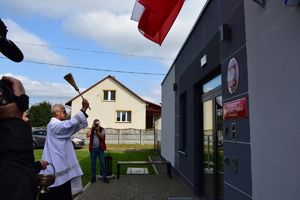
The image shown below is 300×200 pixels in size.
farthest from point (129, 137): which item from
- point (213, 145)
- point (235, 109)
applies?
point (235, 109)

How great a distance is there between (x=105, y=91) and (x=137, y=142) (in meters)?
8.12

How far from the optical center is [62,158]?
3.62 meters

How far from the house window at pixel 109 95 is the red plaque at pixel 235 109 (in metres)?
24.4

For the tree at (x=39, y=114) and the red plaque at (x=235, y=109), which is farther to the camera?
the tree at (x=39, y=114)

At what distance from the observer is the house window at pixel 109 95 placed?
28.0 meters

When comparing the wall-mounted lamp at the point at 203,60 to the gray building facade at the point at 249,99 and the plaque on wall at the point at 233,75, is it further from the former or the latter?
the plaque on wall at the point at 233,75

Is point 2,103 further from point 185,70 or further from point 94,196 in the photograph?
point 185,70

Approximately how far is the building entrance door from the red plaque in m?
0.83

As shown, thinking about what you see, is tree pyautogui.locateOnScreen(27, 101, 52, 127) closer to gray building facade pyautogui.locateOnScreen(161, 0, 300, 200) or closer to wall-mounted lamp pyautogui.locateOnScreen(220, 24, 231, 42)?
gray building facade pyautogui.locateOnScreen(161, 0, 300, 200)

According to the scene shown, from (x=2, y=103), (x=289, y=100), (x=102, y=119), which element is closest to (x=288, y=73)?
(x=289, y=100)

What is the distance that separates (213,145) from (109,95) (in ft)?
76.7

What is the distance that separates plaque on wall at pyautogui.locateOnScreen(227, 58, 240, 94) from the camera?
3.70 metres

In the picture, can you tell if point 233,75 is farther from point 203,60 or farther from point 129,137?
point 129,137

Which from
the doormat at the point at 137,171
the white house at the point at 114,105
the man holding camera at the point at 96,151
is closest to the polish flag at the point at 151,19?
the man holding camera at the point at 96,151
